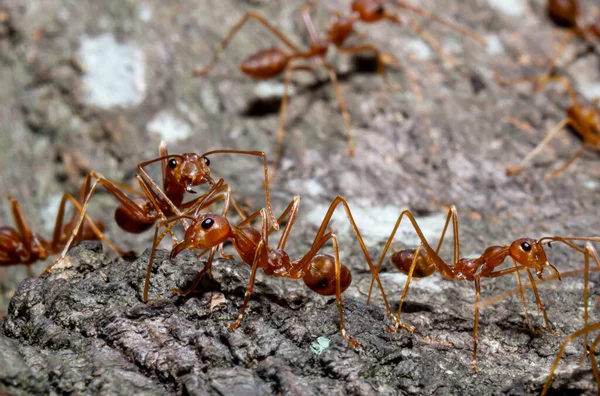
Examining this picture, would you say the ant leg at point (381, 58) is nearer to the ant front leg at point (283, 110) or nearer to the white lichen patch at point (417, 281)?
the ant front leg at point (283, 110)

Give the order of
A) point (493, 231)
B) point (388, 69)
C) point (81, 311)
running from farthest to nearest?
point (388, 69)
point (493, 231)
point (81, 311)

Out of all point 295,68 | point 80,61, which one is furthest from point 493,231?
point 80,61

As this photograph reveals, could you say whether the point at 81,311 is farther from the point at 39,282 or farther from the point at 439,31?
the point at 439,31

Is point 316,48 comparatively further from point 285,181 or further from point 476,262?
point 476,262

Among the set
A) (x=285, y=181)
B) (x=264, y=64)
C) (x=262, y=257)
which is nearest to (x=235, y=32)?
(x=264, y=64)

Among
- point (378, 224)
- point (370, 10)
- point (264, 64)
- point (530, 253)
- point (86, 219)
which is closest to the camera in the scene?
point (530, 253)

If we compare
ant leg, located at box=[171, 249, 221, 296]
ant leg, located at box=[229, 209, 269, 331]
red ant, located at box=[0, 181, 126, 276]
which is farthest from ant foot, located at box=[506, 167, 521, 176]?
red ant, located at box=[0, 181, 126, 276]
